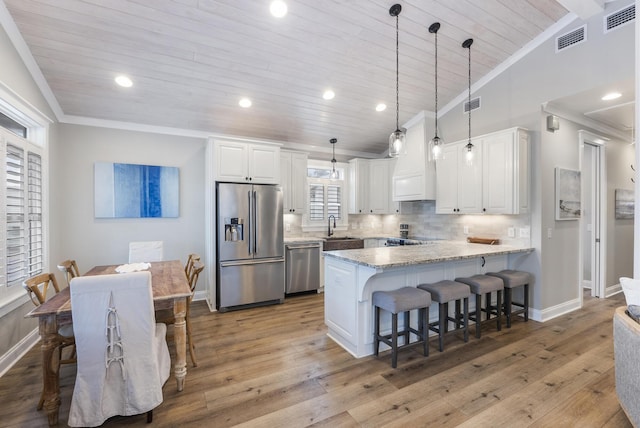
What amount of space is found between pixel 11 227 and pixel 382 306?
3.44 meters

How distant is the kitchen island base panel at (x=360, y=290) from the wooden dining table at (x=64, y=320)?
1425 millimetres

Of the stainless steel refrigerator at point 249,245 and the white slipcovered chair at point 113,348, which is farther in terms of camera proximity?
the stainless steel refrigerator at point 249,245

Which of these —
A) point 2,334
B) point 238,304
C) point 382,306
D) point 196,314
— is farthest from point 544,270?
point 2,334

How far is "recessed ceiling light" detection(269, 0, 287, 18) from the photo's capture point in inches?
102

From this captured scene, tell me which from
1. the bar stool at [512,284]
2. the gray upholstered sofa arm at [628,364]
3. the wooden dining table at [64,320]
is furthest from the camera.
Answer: the bar stool at [512,284]

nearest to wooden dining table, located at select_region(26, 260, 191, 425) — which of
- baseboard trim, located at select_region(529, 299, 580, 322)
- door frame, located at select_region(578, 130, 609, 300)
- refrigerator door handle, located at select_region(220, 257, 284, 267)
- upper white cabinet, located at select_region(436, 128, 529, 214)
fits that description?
refrigerator door handle, located at select_region(220, 257, 284, 267)

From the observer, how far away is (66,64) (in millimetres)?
2973

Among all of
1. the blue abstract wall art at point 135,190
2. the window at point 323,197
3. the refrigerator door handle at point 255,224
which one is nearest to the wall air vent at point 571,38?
the window at point 323,197

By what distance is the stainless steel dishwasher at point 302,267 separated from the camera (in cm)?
470

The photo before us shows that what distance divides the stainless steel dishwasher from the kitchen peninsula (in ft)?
5.15

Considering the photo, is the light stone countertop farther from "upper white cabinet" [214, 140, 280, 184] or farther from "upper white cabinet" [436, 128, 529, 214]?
"upper white cabinet" [214, 140, 280, 184]

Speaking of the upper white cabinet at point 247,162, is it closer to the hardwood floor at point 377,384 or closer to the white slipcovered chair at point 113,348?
the hardwood floor at point 377,384

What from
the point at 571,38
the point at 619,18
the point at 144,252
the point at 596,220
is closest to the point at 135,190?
the point at 144,252

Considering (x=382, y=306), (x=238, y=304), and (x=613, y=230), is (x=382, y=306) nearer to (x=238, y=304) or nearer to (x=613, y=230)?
(x=238, y=304)
